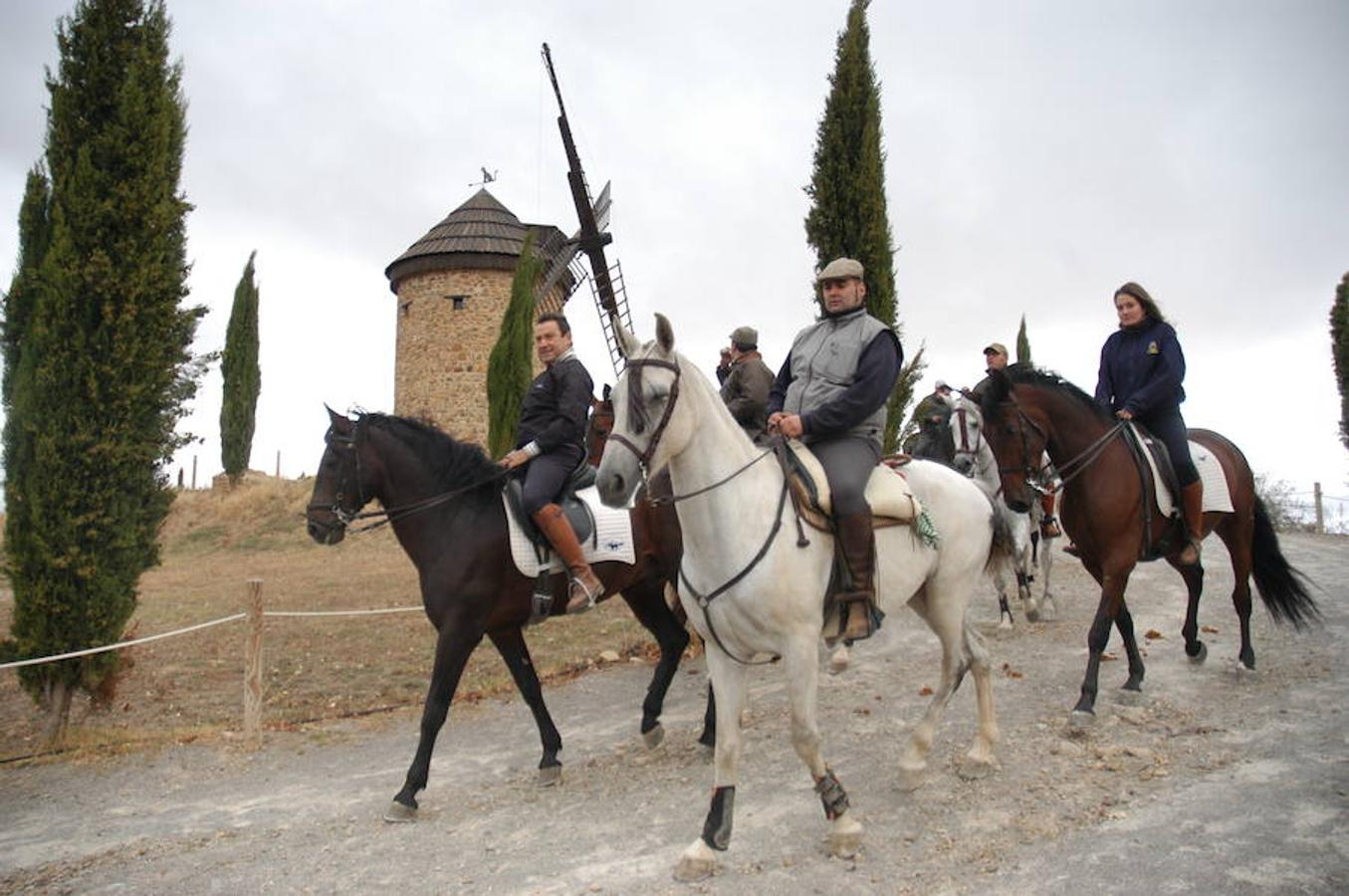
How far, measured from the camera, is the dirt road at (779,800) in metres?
3.87

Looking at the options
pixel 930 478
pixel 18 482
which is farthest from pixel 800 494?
pixel 18 482

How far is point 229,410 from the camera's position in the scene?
94.0 ft

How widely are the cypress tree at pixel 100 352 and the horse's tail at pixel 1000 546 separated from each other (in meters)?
7.58

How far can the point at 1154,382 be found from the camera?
246 inches

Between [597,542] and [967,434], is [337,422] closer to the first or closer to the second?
[597,542]

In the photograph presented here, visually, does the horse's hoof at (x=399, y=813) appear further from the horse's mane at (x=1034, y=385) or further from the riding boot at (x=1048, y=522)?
the riding boot at (x=1048, y=522)

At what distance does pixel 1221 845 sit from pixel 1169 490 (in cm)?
310

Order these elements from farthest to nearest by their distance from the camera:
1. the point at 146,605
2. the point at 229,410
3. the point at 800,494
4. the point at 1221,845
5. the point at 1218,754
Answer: the point at 229,410, the point at 146,605, the point at 1218,754, the point at 800,494, the point at 1221,845

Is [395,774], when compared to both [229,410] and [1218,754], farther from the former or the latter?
[229,410]

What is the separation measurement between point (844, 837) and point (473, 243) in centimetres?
2424

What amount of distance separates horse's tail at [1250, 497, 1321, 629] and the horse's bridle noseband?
633cm

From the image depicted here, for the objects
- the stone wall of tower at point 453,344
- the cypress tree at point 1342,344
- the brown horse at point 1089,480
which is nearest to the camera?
the brown horse at point 1089,480

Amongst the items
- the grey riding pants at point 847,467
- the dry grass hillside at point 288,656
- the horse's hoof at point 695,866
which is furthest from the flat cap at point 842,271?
the dry grass hillside at point 288,656

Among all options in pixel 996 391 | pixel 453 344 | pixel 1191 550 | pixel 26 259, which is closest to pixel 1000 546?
pixel 996 391
